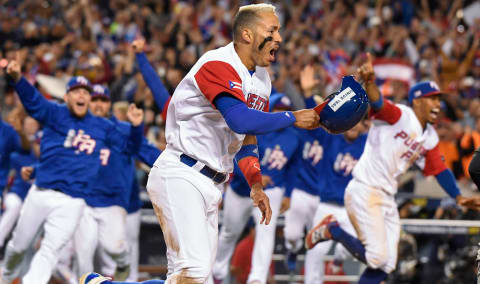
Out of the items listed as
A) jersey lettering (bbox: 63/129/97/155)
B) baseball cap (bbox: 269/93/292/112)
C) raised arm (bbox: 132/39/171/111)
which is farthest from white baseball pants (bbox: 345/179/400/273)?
jersey lettering (bbox: 63/129/97/155)

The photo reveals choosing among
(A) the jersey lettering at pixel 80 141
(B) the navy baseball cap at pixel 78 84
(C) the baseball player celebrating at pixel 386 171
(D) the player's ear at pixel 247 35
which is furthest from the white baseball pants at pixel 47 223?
(D) the player's ear at pixel 247 35

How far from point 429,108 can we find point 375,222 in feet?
3.94

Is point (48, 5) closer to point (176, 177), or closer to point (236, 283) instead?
point (236, 283)

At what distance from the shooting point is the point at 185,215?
4633 millimetres

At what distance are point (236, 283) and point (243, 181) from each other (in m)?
2.13

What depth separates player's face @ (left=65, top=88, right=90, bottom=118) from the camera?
7688 mm

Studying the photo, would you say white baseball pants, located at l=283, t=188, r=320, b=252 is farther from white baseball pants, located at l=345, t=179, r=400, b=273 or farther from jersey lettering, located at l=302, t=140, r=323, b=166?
white baseball pants, located at l=345, t=179, r=400, b=273

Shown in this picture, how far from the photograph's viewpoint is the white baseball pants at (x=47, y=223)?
720cm

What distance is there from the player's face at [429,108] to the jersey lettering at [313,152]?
8.37 ft

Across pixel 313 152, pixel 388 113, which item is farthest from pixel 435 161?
pixel 313 152

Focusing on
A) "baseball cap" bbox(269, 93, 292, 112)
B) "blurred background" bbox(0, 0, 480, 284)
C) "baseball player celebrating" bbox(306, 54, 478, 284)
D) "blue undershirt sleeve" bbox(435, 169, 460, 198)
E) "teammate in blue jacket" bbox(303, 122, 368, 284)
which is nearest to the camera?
"baseball player celebrating" bbox(306, 54, 478, 284)

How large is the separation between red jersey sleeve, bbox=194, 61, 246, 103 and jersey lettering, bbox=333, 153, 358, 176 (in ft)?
15.4

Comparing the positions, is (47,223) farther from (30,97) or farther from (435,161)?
(435,161)

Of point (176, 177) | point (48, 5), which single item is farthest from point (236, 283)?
point (48, 5)
